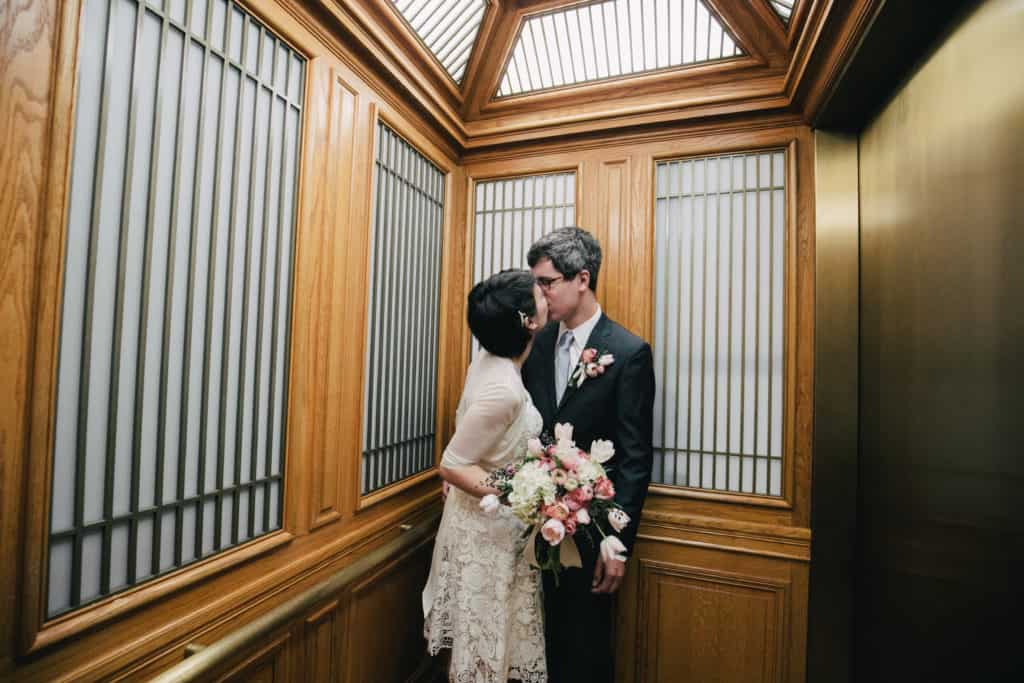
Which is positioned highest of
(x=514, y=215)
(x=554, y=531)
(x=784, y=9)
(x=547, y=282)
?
(x=784, y=9)

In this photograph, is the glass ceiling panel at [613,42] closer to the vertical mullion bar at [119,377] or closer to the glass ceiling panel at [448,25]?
the glass ceiling panel at [448,25]

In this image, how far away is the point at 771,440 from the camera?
2.11 metres

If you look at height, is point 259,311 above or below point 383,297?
below

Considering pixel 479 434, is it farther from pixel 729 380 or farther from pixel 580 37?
pixel 580 37

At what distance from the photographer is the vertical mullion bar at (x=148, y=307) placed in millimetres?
1112

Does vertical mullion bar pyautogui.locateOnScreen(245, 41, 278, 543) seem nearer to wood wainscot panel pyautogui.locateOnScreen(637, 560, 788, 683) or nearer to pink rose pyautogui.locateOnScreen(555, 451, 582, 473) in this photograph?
pink rose pyautogui.locateOnScreen(555, 451, 582, 473)

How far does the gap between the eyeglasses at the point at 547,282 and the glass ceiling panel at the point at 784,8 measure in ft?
4.41

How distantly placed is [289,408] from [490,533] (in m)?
0.84

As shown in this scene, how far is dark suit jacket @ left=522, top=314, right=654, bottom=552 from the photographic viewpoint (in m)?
1.84

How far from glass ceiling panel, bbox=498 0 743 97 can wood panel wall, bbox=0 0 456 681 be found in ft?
1.99

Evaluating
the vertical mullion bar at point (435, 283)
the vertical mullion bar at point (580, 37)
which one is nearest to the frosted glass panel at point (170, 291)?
the vertical mullion bar at point (435, 283)

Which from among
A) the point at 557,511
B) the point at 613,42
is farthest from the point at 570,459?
the point at 613,42

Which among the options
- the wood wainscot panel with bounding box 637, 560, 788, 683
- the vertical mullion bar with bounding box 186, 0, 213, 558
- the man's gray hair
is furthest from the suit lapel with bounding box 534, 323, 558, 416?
the vertical mullion bar with bounding box 186, 0, 213, 558

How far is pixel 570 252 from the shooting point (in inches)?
79.4
